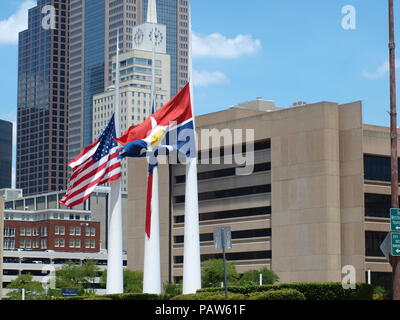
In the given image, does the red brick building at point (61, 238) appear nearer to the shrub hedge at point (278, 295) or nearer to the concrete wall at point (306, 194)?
the concrete wall at point (306, 194)

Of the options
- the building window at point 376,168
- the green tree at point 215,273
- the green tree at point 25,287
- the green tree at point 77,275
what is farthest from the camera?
the green tree at point 77,275

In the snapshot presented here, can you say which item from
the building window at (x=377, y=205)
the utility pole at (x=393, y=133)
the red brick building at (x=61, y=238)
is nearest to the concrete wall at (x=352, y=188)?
the building window at (x=377, y=205)

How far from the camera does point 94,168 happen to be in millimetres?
49906

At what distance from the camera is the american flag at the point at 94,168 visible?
160 ft

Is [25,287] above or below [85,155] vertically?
below

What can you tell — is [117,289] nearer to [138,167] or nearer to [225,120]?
[225,120]

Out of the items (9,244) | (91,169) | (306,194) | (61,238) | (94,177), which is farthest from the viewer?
(9,244)

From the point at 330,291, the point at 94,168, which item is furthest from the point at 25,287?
the point at 330,291

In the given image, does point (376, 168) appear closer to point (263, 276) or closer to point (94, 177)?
point (263, 276)

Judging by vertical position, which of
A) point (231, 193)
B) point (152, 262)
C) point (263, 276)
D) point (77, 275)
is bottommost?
point (77, 275)

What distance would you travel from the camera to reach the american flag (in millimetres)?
48625

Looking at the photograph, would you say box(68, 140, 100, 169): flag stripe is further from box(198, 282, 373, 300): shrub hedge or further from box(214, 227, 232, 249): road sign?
box(214, 227, 232, 249): road sign
